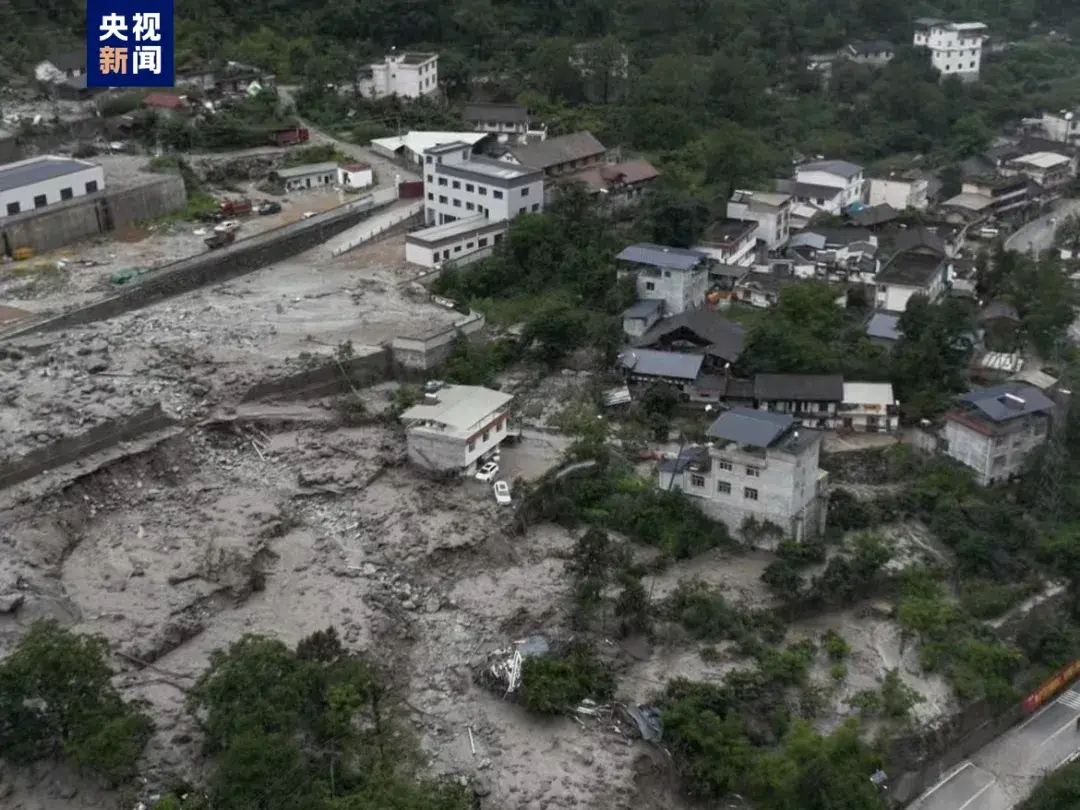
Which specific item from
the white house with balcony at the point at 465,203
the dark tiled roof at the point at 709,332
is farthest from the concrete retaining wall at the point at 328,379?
the dark tiled roof at the point at 709,332

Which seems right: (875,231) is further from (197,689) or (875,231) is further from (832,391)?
(197,689)

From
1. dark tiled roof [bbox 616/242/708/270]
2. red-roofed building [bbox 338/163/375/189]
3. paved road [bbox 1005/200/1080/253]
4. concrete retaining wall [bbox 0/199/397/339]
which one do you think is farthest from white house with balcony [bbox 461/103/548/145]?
paved road [bbox 1005/200/1080/253]

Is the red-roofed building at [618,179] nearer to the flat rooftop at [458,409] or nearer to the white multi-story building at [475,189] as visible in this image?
the white multi-story building at [475,189]

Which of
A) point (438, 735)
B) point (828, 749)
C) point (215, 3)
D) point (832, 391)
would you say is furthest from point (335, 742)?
point (215, 3)

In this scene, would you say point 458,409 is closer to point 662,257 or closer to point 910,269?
point 662,257

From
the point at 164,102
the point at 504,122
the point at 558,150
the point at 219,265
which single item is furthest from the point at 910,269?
the point at 164,102

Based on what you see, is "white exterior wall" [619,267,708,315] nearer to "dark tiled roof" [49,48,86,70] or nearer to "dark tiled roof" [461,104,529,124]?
"dark tiled roof" [461,104,529,124]
